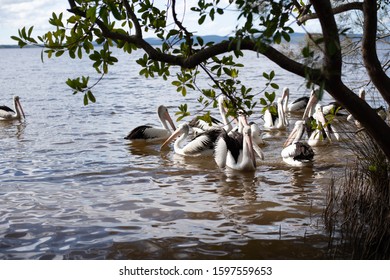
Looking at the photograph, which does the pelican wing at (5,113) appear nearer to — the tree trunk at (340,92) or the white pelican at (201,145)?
the white pelican at (201,145)

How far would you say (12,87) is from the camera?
1012 inches

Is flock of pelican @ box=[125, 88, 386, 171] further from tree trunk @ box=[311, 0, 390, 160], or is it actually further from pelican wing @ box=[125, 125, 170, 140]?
tree trunk @ box=[311, 0, 390, 160]

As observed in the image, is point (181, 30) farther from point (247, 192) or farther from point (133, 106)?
point (133, 106)

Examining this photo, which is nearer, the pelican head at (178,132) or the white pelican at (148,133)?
the pelican head at (178,132)

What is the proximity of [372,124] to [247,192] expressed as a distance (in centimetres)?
386

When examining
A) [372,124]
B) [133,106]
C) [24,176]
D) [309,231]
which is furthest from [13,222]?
[133,106]

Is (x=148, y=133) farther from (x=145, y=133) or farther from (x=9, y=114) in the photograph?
(x=9, y=114)

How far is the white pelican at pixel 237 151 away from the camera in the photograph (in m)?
8.84

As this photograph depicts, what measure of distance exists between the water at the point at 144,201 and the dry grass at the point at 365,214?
0.20 m

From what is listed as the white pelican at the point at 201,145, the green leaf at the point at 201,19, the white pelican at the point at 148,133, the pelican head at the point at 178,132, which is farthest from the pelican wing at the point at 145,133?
the green leaf at the point at 201,19

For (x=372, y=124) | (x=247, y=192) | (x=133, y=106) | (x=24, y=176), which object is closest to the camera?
(x=372, y=124)

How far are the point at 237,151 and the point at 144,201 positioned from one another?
2435 millimetres

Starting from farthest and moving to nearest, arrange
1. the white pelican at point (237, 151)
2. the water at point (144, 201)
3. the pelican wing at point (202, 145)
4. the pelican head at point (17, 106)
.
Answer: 1. the pelican head at point (17, 106)
2. the pelican wing at point (202, 145)
3. the white pelican at point (237, 151)
4. the water at point (144, 201)

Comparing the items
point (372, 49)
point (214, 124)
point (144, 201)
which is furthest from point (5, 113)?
point (372, 49)
